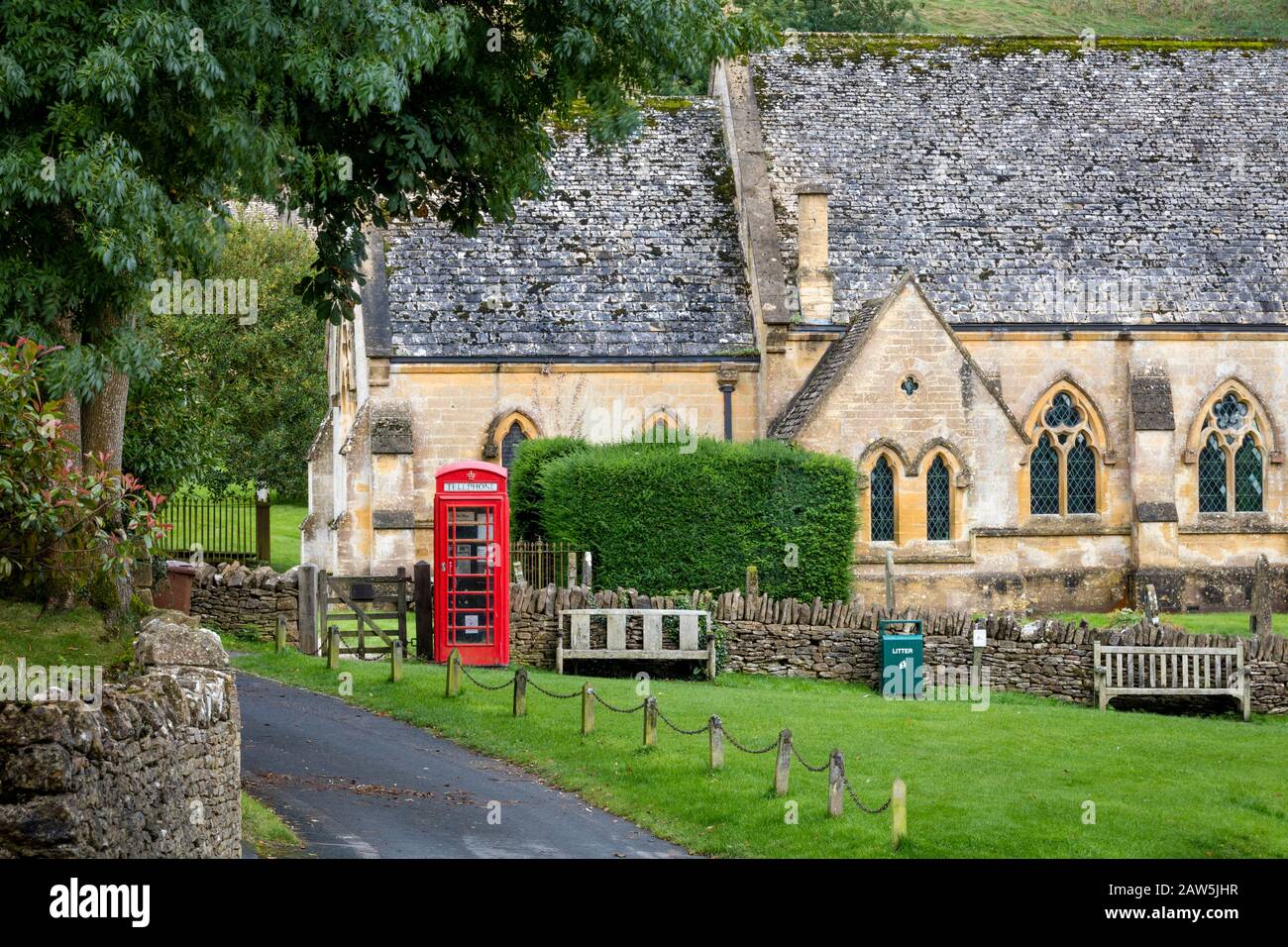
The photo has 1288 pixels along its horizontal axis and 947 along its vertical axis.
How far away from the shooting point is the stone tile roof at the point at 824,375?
32969 mm

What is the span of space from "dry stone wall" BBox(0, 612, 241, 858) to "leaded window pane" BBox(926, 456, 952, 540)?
2099cm

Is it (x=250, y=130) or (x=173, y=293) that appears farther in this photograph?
(x=173, y=293)

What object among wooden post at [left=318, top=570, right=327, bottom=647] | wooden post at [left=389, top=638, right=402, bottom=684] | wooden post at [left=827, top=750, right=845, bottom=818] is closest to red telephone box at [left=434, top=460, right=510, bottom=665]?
wooden post at [left=389, top=638, right=402, bottom=684]

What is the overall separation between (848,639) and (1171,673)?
470 cm

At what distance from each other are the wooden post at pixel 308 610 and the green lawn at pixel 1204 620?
44.2 feet

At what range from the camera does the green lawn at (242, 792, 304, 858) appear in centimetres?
1492

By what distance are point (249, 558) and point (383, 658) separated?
9.14 m

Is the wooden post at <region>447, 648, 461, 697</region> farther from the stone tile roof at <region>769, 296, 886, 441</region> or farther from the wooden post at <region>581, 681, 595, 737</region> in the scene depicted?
the stone tile roof at <region>769, 296, 886, 441</region>

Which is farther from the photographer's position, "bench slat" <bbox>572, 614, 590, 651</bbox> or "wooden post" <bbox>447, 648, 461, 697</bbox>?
"bench slat" <bbox>572, 614, 590, 651</bbox>

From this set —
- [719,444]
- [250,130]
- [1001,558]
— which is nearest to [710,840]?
[250,130]

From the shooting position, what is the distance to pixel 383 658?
26.5m

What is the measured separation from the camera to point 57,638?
1348 cm

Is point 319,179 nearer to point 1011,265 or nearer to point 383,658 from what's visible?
point 383,658

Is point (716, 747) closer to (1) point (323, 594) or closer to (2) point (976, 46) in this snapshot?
(1) point (323, 594)
